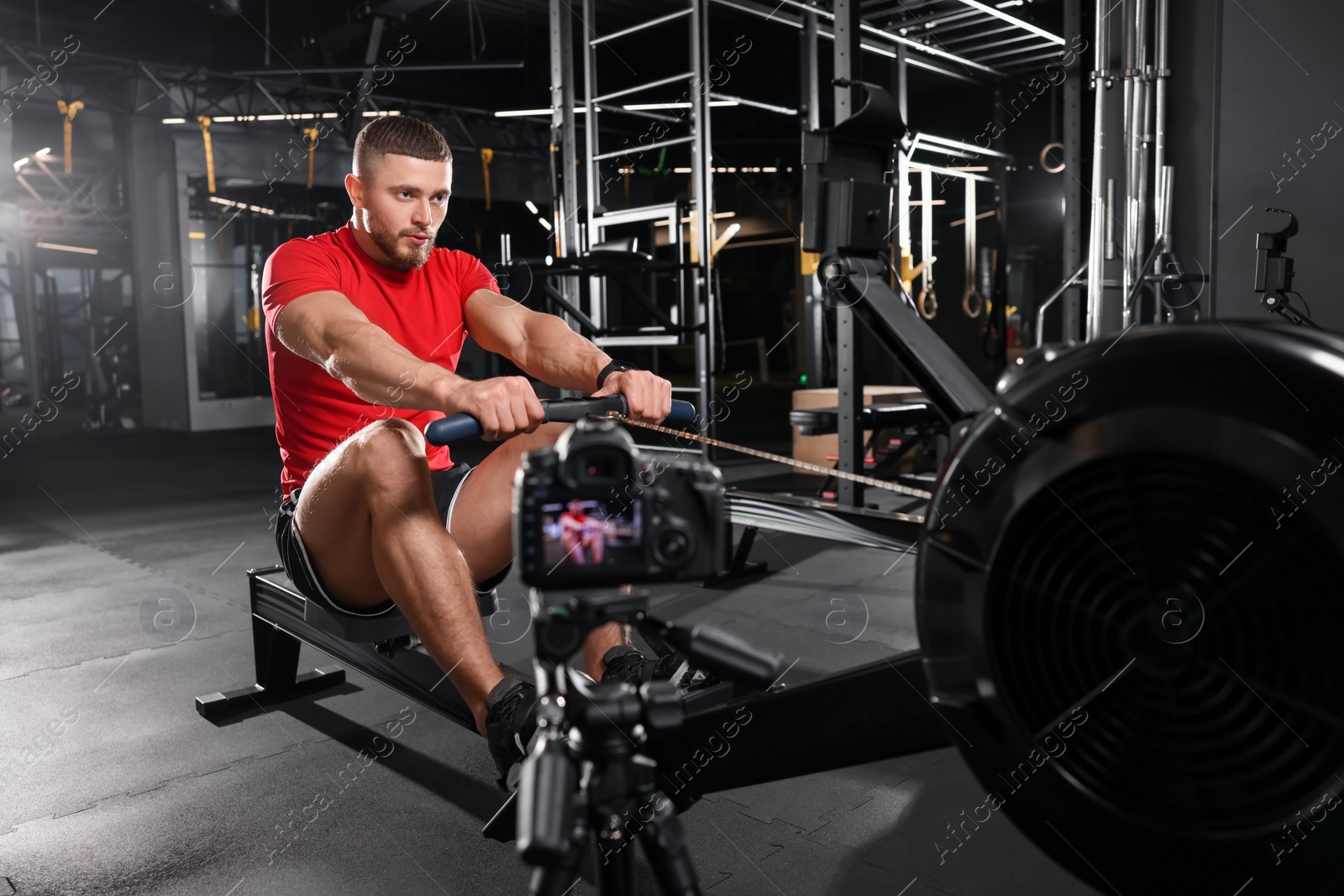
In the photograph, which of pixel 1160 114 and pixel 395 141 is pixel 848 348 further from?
pixel 395 141

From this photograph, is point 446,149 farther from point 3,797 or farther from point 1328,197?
point 1328,197

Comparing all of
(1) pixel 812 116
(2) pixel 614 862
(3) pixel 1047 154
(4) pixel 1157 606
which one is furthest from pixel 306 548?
(3) pixel 1047 154

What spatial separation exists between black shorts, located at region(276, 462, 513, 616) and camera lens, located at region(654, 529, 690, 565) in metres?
1.10

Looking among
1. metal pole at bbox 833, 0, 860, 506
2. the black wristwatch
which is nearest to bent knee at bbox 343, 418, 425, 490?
the black wristwatch

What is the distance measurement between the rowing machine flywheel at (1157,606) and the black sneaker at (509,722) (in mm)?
662

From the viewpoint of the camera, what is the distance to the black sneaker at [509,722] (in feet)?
4.66

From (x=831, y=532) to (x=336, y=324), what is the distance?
49.7 inches

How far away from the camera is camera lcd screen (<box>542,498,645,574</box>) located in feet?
→ 2.60

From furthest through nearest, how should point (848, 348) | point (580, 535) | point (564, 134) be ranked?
1. point (564, 134)
2. point (848, 348)
3. point (580, 535)

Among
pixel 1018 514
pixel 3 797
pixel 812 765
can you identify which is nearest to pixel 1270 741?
pixel 1018 514

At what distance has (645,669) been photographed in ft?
5.57

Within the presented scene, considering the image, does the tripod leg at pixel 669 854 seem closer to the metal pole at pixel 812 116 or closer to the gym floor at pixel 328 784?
the gym floor at pixel 328 784

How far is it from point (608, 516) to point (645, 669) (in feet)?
3.12

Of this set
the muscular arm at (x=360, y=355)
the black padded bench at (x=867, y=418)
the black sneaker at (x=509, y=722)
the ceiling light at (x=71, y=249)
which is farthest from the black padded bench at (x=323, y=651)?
the ceiling light at (x=71, y=249)
